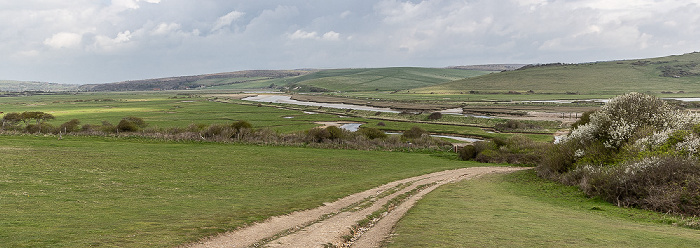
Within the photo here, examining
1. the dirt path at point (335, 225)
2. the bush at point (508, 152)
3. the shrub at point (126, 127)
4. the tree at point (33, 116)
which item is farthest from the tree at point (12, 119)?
the bush at point (508, 152)

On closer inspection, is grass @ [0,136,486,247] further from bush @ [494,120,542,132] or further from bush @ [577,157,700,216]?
bush @ [494,120,542,132]

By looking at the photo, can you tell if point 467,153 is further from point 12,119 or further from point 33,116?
point 33,116

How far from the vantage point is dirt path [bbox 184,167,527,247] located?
17016 millimetres

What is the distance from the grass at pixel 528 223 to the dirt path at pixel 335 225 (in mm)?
1165

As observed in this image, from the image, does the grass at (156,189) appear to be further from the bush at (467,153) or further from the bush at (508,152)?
the bush at (508,152)

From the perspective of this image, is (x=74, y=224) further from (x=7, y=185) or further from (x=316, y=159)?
(x=316, y=159)

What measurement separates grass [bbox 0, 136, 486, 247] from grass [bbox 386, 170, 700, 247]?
7722 millimetres

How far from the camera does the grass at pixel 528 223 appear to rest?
52.0ft

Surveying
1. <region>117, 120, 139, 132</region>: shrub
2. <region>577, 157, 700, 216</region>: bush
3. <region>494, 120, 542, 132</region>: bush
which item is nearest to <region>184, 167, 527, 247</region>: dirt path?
<region>577, 157, 700, 216</region>: bush

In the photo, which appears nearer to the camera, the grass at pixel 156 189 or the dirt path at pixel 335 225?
the grass at pixel 156 189

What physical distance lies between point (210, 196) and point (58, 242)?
12.9 m

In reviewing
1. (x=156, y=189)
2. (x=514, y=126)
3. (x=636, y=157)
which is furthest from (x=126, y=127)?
(x=514, y=126)

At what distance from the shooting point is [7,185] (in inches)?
961

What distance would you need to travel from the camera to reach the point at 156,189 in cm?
2791
